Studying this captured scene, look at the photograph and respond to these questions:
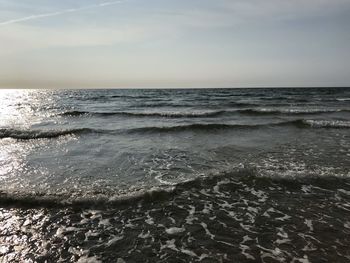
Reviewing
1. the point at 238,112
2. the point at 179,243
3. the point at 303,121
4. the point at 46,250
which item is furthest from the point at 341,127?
the point at 46,250

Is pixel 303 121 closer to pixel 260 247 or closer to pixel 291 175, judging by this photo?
pixel 291 175

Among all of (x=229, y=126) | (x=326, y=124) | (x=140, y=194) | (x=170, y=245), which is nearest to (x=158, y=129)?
(x=229, y=126)

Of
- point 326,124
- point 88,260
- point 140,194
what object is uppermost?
point 326,124

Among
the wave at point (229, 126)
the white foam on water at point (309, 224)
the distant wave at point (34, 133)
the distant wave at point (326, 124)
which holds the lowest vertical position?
the distant wave at point (34, 133)

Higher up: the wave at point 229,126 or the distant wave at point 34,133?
the wave at point 229,126

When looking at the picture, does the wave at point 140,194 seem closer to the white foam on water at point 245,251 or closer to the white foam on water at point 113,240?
the white foam on water at point 113,240

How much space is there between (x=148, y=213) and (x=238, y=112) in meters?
24.6

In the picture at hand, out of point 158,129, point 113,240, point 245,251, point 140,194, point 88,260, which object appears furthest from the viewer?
point 158,129

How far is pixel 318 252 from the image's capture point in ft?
17.4

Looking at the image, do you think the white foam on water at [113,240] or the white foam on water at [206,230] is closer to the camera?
the white foam on water at [113,240]

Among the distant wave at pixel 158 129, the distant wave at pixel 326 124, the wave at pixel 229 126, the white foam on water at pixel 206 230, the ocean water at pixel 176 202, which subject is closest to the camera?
the ocean water at pixel 176 202

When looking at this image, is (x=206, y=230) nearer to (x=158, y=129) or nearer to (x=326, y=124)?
(x=158, y=129)

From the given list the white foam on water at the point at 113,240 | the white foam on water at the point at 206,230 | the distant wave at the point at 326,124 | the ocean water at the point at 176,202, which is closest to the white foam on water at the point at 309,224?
the ocean water at the point at 176,202

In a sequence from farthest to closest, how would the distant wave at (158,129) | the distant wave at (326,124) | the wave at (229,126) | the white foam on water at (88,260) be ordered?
the distant wave at (326,124) → the wave at (229,126) → the distant wave at (158,129) → the white foam on water at (88,260)
